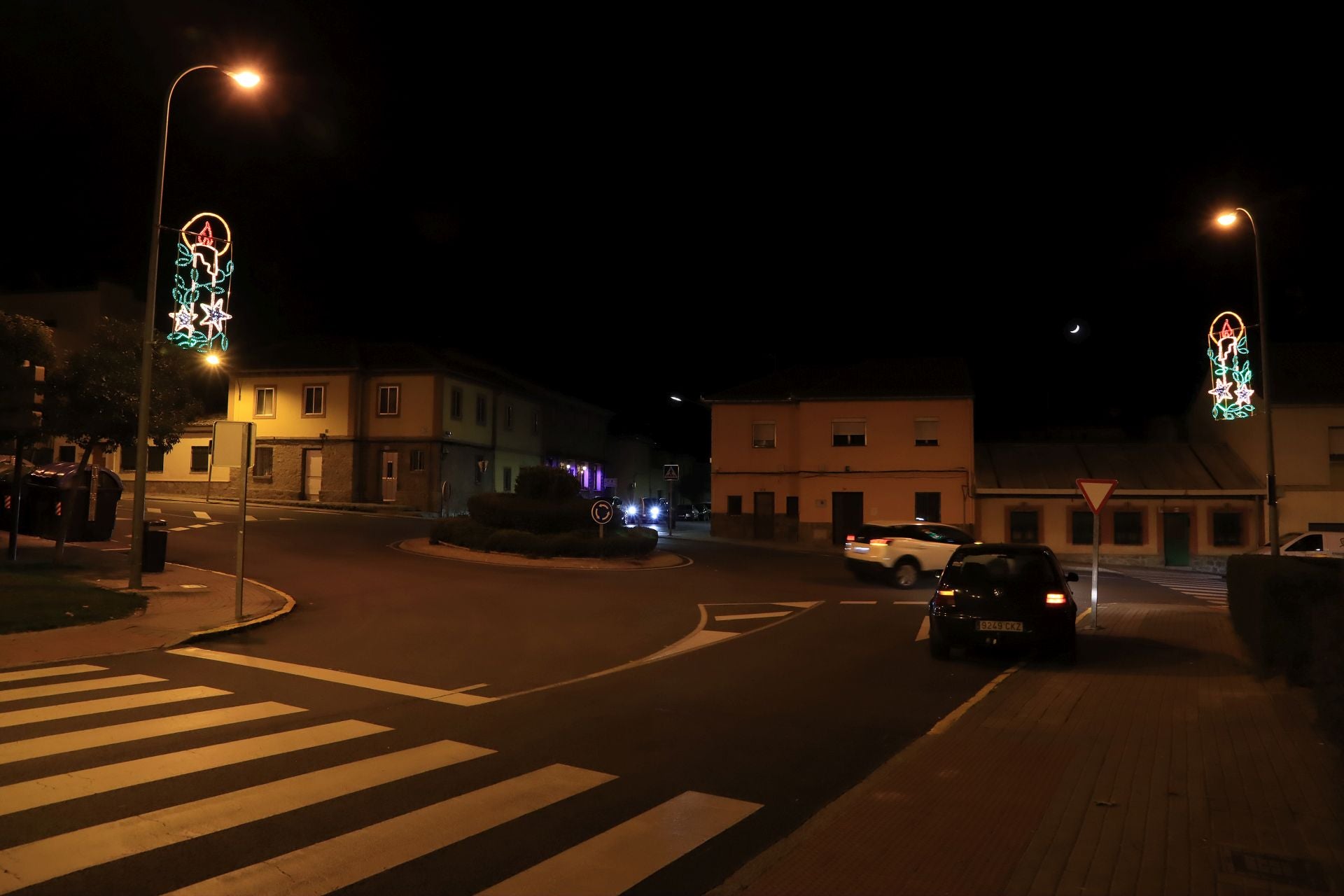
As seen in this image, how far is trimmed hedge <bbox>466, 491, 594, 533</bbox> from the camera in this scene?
2608cm

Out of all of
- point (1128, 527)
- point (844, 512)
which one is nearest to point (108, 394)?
point (844, 512)

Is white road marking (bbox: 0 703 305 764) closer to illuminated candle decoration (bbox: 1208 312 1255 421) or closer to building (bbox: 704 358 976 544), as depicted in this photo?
illuminated candle decoration (bbox: 1208 312 1255 421)

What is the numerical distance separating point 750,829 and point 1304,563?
8197 millimetres

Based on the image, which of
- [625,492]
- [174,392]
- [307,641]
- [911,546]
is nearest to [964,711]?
[307,641]

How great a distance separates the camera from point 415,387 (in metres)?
42.0

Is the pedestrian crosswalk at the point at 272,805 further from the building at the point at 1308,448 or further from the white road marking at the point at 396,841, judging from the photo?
the building at the point at 1308,448

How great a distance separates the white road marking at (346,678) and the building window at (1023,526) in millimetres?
30100

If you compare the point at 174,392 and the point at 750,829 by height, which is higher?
the point at 174,392

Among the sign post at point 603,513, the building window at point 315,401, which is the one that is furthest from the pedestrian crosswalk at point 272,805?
the building window at point 315,401

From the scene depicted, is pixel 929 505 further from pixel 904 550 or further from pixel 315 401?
pixel 315 401

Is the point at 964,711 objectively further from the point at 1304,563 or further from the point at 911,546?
the point at 911,546

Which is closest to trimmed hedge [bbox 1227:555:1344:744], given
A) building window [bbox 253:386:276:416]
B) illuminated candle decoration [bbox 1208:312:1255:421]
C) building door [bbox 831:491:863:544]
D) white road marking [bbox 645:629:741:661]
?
white road marking [bbox 645:629:741:661]

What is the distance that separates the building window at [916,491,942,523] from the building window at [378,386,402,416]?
76.9 feet

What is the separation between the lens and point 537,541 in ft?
81.5
